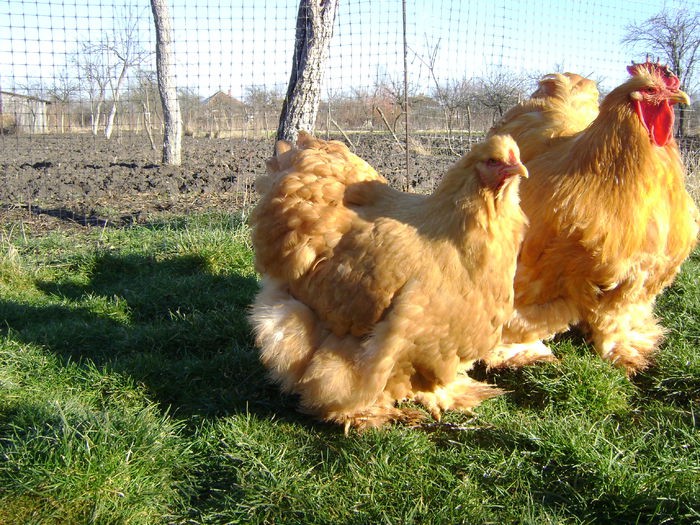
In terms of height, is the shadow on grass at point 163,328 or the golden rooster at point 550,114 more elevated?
the golden rooster at point 550,114

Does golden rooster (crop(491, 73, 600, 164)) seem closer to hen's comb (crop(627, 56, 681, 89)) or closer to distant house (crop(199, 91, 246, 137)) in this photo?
hen's comb (crop(627, 56, 681, 89))

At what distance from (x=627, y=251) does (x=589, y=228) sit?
12.0 inches

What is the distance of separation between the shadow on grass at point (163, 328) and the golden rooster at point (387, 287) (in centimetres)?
48

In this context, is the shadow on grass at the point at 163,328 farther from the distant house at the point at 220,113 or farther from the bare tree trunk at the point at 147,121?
the distant house at the point at 220,113

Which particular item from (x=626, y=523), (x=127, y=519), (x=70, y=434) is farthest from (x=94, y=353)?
(x=626, y=523)

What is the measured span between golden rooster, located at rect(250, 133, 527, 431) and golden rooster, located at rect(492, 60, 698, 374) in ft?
1.62

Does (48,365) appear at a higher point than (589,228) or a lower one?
lower

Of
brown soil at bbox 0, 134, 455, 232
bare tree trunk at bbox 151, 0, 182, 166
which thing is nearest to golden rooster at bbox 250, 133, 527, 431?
brown soil at bbox 0, 134, 455, 232

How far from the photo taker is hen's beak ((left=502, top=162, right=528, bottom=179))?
2.47m

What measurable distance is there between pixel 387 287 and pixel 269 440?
42.9 inches

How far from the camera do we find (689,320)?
397cm

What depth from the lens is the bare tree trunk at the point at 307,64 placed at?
235 inches

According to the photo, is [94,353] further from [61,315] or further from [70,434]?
[70,434]

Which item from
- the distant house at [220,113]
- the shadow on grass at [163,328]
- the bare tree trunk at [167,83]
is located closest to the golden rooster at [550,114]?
the shadow on grass at [163,328]
